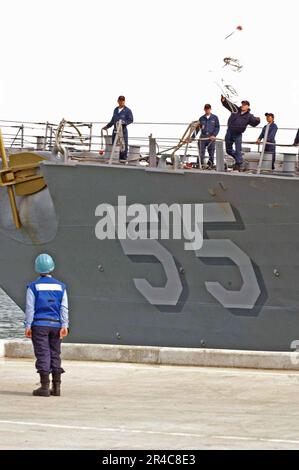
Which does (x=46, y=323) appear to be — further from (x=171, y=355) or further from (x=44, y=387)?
(x=171, y=355)

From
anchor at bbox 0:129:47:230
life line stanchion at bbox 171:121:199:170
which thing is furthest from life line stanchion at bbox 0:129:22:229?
life line stanchion at bbox 171:121:199:170

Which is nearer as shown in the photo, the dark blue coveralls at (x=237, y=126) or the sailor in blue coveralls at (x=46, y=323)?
the sailor in blue coveralls at (x=46, y=323)

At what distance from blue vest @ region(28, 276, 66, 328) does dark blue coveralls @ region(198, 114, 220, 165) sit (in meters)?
8.89

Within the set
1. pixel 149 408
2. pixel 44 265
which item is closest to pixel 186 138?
pixel 44 265

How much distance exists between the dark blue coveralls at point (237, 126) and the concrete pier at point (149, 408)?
6615mm

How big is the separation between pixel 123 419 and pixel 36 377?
3.39 metres

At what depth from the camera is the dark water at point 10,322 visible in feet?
123

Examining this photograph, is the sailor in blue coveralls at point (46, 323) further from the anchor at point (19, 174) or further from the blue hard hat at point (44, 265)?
the anchor at point (19, 174)

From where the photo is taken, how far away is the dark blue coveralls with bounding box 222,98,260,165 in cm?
2056

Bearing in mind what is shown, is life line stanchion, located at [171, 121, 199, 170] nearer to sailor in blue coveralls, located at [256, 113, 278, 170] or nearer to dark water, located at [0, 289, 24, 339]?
sailor in blue coveralls, located at [256, 113, 278, 170]

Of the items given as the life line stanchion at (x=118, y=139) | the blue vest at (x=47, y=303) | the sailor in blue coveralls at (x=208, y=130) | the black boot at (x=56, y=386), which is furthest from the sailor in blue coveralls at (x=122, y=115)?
the black boot at (x=56, y=386)

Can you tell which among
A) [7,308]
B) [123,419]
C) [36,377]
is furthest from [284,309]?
[7,308]

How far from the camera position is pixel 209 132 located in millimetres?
21391
